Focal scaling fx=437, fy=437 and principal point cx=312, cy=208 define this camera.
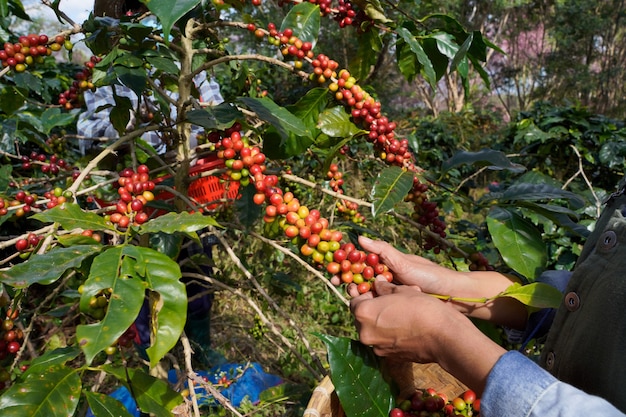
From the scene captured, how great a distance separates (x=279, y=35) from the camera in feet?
3.64

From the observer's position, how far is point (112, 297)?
61 centimetres

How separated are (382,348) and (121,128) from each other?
930 mm

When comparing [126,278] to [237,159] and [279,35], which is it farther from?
[279,35]

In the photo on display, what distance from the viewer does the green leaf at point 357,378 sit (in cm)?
84

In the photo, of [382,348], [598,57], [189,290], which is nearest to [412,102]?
[598,57]

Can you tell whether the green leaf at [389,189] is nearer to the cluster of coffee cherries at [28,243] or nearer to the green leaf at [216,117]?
the green leaf at [216,117]

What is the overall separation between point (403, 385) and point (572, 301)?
0.55m

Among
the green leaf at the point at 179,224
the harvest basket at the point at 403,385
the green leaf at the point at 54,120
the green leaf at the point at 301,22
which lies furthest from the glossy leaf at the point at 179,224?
the green leaf at the point at 54,120

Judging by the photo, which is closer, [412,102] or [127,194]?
[127,194]

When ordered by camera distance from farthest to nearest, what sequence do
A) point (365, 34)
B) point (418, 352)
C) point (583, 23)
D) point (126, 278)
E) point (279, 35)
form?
point (583, 23), point (365, 34), point (279, 35), point (418, 352), point (126, 278)

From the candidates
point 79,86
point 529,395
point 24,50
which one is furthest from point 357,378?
point 79,86

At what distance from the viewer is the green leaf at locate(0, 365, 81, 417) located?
0.65m

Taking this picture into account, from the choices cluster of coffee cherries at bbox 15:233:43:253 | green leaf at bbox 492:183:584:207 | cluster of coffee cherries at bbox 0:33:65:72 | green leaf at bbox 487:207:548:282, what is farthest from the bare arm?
cluster of coffee cherries at bbox 0:33:65:72

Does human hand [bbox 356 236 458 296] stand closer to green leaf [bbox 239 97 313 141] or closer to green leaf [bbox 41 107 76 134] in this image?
green leaf [bbox 239 97 313 141]
